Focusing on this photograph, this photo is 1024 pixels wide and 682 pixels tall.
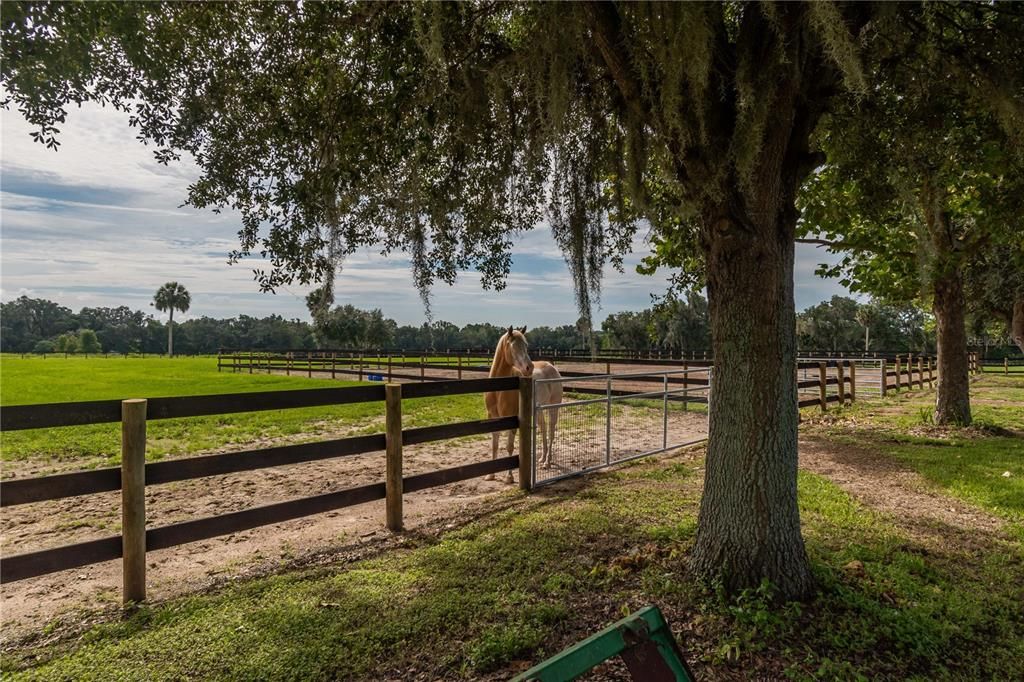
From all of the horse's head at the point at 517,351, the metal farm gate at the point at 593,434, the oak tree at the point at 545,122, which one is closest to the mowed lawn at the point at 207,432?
the metal farm gate at the point at 593,434

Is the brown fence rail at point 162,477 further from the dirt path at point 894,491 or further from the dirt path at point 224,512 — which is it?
the dirt path at point 894,491

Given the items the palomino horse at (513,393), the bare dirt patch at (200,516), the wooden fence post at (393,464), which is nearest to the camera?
the bare dirt patch at (200,516)

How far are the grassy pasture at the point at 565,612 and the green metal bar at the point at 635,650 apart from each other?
120 centimetres

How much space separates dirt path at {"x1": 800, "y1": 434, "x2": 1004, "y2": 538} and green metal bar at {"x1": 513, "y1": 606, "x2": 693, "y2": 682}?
369cm

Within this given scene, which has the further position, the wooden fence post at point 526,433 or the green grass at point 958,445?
the wooden fence post at point 526,433

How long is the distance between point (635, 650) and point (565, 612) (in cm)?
157

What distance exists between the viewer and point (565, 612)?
8.30 feet

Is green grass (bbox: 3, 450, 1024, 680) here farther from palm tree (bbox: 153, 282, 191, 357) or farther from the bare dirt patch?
palm tree (bbox: 153, 282, 191, 357)

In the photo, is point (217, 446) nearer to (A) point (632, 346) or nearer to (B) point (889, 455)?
(B) point (889, 455)

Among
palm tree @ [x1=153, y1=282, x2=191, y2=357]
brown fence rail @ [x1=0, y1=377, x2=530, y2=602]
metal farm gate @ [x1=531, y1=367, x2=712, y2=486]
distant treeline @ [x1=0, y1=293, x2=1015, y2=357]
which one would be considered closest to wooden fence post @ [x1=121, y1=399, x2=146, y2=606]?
brown fence rail @ [x1=0, y1=377, x2=530, y2=602]

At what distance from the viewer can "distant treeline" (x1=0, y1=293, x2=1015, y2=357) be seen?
39156 mm

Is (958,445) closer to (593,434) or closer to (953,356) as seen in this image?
(953,356)

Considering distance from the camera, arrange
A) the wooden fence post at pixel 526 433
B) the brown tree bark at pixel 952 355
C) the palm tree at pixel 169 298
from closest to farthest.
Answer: the wooden fence post at pixel 526 433
the brown tree bark at pixel 952 355
the palm tree at pixel 169 298

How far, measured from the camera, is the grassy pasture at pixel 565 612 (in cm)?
216
